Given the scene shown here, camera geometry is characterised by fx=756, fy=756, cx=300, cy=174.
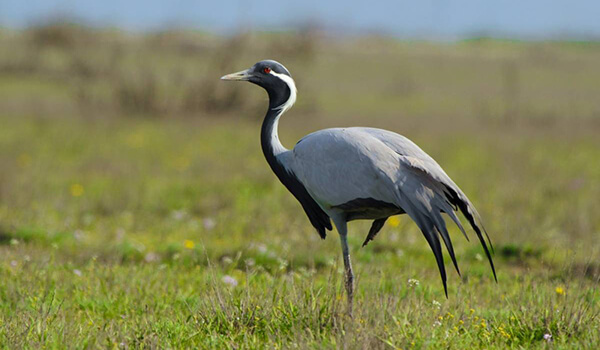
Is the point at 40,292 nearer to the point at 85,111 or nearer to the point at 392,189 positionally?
the point at 392,189

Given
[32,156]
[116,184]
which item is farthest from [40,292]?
[32,156]

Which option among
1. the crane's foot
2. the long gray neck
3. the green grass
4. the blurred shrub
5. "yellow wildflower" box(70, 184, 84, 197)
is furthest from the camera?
the blurred shrub

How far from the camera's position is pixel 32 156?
11.8m

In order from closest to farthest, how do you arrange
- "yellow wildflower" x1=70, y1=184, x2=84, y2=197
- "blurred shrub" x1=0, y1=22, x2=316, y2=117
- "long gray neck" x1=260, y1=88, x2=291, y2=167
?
"long gray neck" x1=260, y1=88, x2=291, y2=167
"yellow wildflower" x1=70, y1=184, x2=84, y2=197
"blurred shrub" x1=0, y1=22, x2=316, y2=117

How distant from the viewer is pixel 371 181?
4.27 metres

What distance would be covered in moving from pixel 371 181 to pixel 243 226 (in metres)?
3.83

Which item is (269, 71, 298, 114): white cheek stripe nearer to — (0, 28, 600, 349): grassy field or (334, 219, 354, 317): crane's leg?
(334, 219, 354, 317): crane's leg

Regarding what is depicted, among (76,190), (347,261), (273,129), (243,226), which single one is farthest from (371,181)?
(76,190)

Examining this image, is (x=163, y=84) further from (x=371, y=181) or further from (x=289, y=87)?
(x=371, y=181)

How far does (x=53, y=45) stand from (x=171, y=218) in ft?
67.4

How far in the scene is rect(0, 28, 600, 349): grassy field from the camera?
13.8 feet

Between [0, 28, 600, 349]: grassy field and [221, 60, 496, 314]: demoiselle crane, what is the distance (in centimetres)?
38

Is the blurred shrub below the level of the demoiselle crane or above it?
below

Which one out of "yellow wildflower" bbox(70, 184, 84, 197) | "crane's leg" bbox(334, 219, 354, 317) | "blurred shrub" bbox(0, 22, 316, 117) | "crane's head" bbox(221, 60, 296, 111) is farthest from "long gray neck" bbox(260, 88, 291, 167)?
"blurred shrub" bbox(0, 22, 316, 117)
